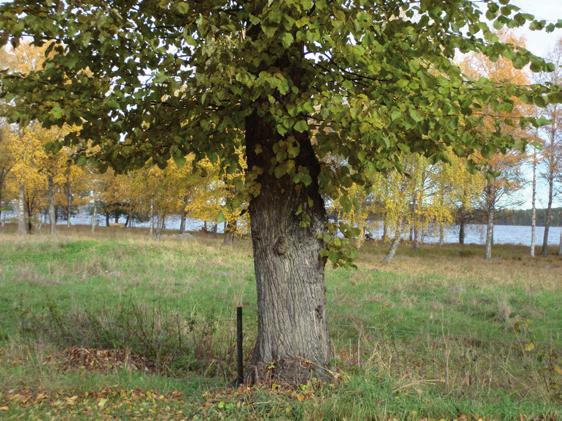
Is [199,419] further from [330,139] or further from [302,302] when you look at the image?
[330,139]

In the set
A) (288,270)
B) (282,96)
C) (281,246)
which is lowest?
(288,270)

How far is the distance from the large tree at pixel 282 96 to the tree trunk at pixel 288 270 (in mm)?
13

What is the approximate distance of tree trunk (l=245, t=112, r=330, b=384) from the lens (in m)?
4.65

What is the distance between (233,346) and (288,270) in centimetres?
229

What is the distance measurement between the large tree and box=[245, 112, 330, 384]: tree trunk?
13 mm

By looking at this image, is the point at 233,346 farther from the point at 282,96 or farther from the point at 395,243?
the point at 395,243

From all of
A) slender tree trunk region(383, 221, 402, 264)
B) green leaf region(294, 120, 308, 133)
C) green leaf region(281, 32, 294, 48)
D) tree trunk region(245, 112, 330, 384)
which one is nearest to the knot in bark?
tree trunk region(245, 112, 330, 384)

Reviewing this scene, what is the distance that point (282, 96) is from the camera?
4453mm

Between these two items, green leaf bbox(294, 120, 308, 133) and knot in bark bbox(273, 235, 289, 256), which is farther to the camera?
knot in bark bbox(273, 235, 289, 256)

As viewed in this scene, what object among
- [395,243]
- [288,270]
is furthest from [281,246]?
[395,243]

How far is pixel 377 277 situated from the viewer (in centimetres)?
1688

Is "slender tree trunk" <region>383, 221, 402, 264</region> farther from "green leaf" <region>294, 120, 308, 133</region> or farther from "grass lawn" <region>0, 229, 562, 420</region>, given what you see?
"green leaf" <region>294, 120, 308, 133</region>

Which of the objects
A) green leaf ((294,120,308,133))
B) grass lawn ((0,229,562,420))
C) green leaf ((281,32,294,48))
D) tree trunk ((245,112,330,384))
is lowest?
grass lawn ((0,229,562,420))

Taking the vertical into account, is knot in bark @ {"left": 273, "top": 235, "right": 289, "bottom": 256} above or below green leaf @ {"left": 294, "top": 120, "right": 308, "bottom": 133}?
below
